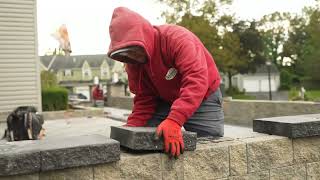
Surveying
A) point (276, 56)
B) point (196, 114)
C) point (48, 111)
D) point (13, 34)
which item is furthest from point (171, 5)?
point (276, 56)

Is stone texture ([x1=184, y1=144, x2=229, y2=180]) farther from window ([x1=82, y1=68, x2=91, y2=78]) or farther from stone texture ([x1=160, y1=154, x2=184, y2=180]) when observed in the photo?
window ([x1=82, y1=68, x2=91, y2=78])

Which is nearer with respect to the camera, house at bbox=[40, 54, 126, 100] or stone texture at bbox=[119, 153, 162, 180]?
stone texture at bbox=[119, 153, 162, 180]

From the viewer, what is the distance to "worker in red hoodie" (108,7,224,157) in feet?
9.93

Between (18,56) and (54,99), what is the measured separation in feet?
13.6

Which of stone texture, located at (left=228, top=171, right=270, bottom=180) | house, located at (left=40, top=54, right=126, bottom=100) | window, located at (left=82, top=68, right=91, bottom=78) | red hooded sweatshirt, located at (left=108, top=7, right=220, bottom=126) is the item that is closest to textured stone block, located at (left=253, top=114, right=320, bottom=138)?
stone texture, located at (left=228, top=171, right=270, bottom=180)

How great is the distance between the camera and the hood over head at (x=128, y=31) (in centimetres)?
308

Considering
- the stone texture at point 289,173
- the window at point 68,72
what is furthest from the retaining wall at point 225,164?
the window at point 68,72

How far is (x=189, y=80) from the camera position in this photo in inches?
122

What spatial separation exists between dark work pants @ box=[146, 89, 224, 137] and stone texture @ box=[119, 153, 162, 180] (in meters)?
0.84

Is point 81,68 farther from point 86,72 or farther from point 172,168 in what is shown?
point 172,168

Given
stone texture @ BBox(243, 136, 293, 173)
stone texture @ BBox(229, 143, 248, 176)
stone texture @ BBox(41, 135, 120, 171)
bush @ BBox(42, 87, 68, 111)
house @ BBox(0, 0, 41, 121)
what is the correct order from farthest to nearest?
bush @ BBox(42, 87, 68, 111) < house @ BBox(0, 0, 41, 121) < stone texture @ BBox(243, 136, 293, 173) < stone texture @ BBox(229, 143, 248, 176) < stone texture @ BBox(41, 135, 120, 171)

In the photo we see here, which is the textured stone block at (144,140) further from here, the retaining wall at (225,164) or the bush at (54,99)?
the bush at (54,99)

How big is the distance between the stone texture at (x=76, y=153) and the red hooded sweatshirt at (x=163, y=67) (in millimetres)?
511

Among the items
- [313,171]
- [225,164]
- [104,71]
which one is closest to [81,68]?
[104,71]
